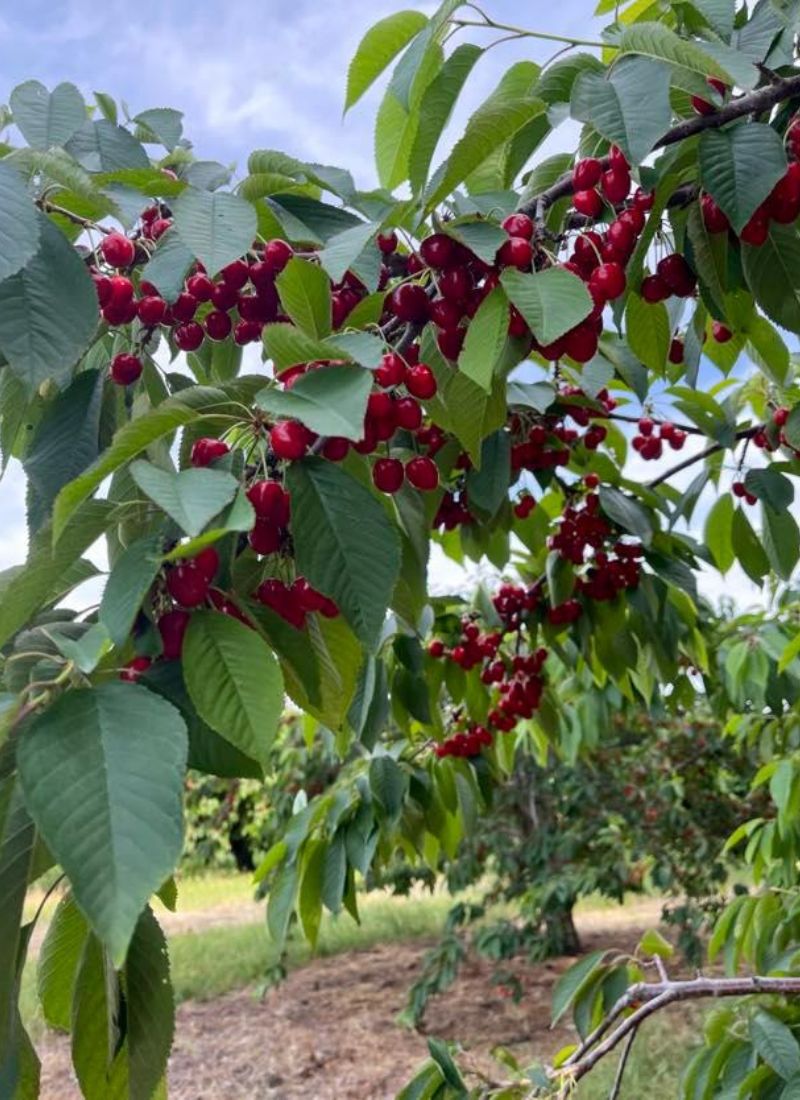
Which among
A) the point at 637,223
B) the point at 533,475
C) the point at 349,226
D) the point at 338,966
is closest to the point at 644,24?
the point at 637,223

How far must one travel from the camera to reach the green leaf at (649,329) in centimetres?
131

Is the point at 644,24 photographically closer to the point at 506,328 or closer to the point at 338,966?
the point at 506,328

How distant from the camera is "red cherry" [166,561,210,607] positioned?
0.78m

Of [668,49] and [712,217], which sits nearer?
[668,49]

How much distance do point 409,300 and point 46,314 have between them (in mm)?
339

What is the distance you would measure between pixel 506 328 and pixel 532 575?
1.75 m

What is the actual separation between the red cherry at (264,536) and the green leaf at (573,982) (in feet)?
3.98

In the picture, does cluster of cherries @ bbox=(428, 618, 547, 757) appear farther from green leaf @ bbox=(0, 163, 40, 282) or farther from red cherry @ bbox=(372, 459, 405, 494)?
green leaf @ bbox=(0, 163, 40, 282)

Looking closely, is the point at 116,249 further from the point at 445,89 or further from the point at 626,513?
the point at 626,513

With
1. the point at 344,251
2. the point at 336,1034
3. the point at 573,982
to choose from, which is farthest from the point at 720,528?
the point at 336,1034

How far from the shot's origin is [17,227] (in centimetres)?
81

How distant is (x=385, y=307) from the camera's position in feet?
3.57

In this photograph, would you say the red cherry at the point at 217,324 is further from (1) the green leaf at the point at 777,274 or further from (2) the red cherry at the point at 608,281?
(1) the green leaf at the point at 777,274

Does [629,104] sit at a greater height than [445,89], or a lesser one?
lesser
